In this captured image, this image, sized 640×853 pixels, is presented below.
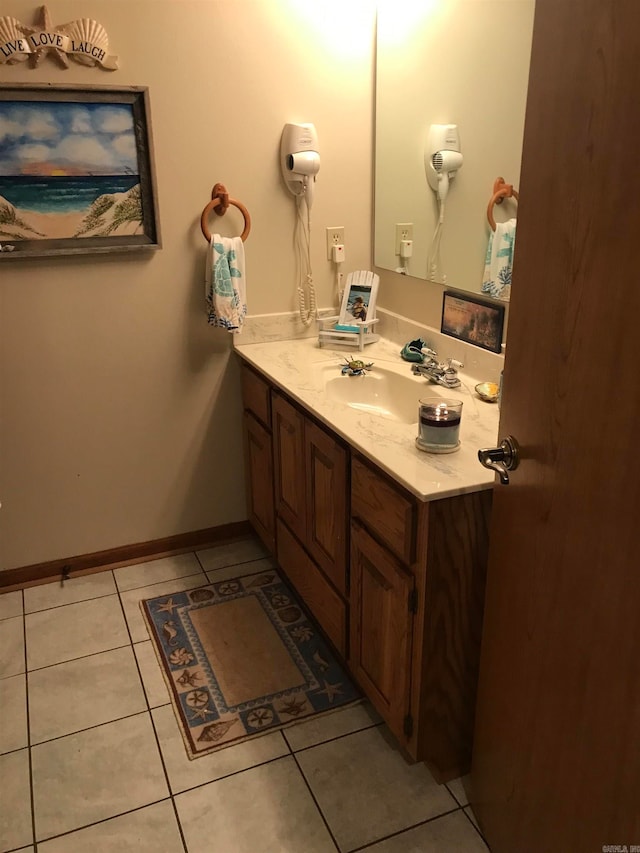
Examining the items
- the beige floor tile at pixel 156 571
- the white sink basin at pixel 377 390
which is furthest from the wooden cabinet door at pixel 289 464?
the beige floor tile at pixel 156 571

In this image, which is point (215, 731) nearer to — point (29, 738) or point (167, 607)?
point (29, 738)

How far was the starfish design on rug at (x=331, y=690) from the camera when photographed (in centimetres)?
207

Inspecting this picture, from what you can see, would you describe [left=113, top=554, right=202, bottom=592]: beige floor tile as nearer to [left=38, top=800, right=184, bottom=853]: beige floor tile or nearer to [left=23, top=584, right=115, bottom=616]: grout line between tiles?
[left=23, top=584, right=115, bottom=616]: grout line between tiles

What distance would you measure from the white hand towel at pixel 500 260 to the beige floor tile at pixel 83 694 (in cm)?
162

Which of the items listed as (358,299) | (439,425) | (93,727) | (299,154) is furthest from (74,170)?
(93,727)

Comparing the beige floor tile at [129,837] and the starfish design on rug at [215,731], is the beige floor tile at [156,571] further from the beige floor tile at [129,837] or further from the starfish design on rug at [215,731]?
the beige floor tile at [129,837]

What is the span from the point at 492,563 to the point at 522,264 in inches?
24.8

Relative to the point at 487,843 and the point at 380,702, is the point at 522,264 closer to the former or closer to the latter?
the point at 380,702

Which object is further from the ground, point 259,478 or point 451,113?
point 451,113

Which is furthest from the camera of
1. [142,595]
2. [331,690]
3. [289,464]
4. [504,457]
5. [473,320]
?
[142,595]

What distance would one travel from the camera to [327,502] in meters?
2.02

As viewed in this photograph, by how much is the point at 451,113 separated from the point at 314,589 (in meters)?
1.58

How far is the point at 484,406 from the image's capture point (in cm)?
197

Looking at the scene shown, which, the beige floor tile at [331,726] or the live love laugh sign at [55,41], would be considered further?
the live love laugh sign at [55,41]
